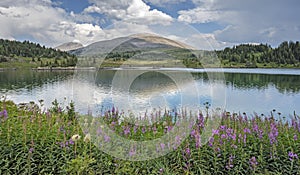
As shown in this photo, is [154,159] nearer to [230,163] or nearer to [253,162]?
[230,163]

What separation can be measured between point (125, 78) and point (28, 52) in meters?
190

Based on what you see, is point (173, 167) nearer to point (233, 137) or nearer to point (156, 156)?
point (156, 156)

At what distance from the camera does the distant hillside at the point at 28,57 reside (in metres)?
152

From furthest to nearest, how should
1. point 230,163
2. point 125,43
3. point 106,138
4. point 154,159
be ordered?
point 125,43 → point 106,138 → point 154,159 → point 230,163

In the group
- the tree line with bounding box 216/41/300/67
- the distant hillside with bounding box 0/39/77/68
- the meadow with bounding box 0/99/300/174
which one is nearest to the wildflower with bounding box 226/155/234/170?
the meadow with bounding box 0/99/300/174

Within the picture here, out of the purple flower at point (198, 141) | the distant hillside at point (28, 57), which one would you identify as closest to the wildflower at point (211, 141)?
the purple flower at point (198, 141)

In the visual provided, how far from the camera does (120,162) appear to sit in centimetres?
480

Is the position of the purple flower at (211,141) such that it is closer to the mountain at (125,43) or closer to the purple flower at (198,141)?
the purple flower at (198,141)

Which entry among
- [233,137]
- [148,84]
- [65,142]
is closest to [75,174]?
[65,142]

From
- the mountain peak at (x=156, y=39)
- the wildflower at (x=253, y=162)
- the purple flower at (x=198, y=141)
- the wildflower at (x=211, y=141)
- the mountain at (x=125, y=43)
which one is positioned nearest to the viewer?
the wildflower at (x=253, y=162)

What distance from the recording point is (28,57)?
582ft

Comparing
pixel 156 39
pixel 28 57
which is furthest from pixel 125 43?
pixel 28 57

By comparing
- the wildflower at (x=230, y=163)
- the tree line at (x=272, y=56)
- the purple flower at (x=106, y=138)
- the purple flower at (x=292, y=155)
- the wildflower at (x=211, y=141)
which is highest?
the tree line at (x=272, y=56)

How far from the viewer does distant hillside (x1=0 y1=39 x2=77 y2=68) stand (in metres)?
152
